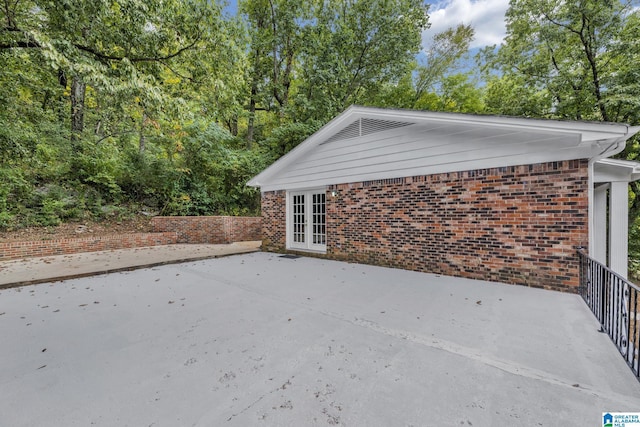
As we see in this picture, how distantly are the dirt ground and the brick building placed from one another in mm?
7431

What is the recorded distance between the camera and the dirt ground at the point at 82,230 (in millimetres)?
7578

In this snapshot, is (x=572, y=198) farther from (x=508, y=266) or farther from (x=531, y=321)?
(x=531, y=321)

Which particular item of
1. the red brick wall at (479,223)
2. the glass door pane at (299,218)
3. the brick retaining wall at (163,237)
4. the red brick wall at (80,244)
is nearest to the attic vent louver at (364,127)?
the red brick wall at (479,223)

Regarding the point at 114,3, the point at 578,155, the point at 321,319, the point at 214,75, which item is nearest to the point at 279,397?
the point at 321,319

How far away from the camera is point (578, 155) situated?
401 cm

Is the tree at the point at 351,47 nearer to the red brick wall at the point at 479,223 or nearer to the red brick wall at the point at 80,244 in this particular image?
the red brick wall at the point at 479,223

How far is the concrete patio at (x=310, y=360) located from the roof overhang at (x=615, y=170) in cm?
253

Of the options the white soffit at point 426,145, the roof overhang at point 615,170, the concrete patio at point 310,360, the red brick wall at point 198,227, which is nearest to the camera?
the concrete patio at point 310,360

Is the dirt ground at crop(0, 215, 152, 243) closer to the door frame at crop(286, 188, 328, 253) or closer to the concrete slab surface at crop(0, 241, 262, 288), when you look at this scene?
the concrete slab surface at crop(0, 241, 262, 288)

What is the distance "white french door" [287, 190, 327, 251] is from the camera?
772 centimetres

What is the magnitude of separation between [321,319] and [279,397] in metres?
1.39

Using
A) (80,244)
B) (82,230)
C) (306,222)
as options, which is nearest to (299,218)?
(306,222)

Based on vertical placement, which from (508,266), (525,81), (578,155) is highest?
(525,81)

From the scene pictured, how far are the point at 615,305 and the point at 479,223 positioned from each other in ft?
7.39
